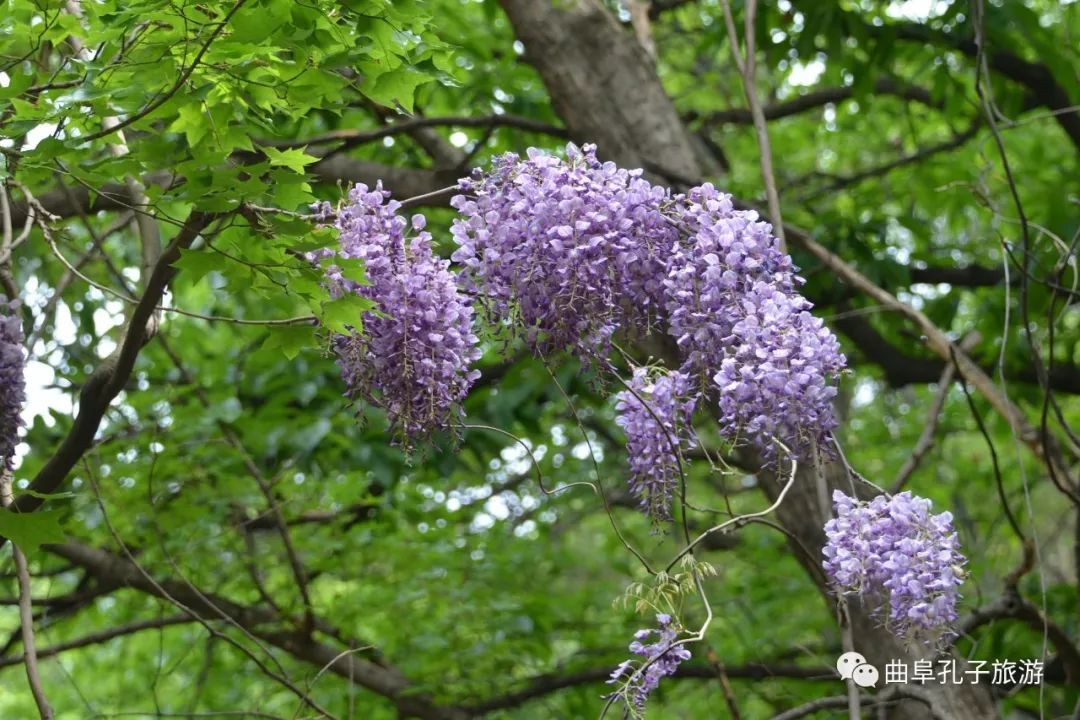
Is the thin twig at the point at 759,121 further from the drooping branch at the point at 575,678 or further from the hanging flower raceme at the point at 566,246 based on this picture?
the drooping branch at the point at 575,678

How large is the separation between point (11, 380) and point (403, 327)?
764 mm

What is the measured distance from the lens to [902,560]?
1.77 metres

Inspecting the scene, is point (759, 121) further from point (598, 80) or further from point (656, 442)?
point (598, 80)

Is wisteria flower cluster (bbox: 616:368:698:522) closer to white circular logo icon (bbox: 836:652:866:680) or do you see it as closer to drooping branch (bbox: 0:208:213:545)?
white circular logo icon (bbox: 836:652:866:680)

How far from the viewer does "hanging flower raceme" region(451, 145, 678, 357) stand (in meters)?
1.82

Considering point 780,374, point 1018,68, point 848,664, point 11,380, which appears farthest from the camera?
point 1018,68

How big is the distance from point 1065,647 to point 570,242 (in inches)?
90.7

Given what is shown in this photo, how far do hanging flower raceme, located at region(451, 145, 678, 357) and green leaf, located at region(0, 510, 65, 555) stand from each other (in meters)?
0.71

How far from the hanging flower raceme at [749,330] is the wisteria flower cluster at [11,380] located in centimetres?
114

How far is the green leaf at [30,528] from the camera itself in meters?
1.81

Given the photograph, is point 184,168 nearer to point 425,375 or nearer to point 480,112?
point 425,375

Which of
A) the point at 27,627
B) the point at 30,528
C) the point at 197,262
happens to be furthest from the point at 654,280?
the point at 27,627

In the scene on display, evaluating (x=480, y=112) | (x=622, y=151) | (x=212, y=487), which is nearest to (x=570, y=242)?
(x=622, y=151)

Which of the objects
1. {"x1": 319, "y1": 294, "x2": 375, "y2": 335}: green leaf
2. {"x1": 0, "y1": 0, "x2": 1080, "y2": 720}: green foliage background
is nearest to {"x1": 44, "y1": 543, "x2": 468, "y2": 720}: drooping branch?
{"x1": 0, "y1": 0, "x2": 1080, "y2": 720}: green foliage background
